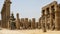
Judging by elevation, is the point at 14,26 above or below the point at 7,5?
below

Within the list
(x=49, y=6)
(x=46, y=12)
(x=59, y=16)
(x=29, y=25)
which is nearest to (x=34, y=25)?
(x=29, y=25)

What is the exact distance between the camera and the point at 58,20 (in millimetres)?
25938

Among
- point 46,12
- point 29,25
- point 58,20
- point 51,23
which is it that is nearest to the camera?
point 58,20

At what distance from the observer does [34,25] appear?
38.0 metres

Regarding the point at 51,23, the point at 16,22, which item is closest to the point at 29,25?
the point at 16,22

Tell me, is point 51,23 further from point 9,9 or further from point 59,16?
point 9,9

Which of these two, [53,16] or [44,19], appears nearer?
[53,16]

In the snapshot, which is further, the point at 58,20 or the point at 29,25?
the point at 29,25

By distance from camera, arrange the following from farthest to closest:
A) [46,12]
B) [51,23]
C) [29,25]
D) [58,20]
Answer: [29,25], [46,12], [51,23], [58,20]

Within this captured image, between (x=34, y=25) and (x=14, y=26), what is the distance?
6601 mm

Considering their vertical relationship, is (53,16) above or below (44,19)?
above

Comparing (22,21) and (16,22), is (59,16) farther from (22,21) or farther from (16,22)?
(22,21)

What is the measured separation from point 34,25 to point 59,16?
41.3 ft

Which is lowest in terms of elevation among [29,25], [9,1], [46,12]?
[29,25]
